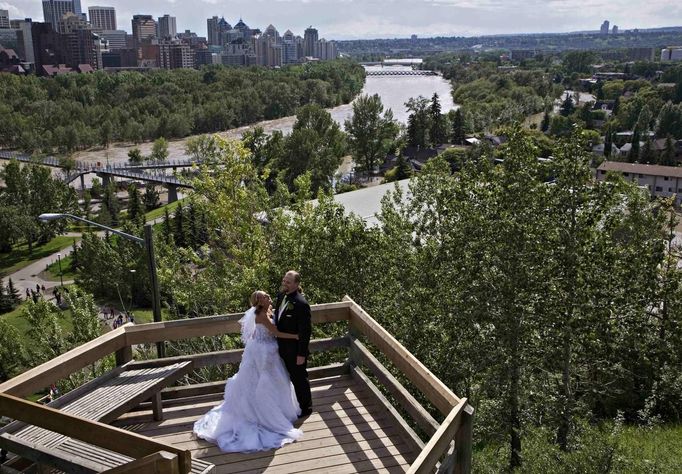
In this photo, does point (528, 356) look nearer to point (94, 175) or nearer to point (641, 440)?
point (641, 440)

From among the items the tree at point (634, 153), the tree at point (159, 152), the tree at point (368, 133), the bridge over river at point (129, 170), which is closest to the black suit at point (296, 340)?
the bridge over river at point (129, 170)

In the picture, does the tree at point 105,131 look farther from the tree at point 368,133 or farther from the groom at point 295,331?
the groom at point 295,331

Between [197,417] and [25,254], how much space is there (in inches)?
2323

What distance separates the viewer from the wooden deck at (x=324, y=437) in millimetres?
5812

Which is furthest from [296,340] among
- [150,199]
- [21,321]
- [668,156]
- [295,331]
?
[668,156]

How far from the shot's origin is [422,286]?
43.8 ft

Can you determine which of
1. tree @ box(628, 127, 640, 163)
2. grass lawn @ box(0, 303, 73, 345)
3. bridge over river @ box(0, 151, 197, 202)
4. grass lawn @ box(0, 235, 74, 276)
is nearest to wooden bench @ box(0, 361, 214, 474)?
grass lawn @ box(0, 303, 73, 345)

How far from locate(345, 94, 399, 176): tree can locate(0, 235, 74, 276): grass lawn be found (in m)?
35.2

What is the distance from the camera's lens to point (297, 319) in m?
6.49

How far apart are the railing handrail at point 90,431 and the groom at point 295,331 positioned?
7.52 ft

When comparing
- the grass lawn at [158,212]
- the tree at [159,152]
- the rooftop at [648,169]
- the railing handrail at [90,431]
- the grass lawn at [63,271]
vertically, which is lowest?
the grass lawn at [63,271]

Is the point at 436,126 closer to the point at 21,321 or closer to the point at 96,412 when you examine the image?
the point at 21,321

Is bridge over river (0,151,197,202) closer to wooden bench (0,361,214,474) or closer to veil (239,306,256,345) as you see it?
wooden bench (0,361,214,474)

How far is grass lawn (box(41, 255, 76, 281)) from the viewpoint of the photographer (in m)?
50.2
